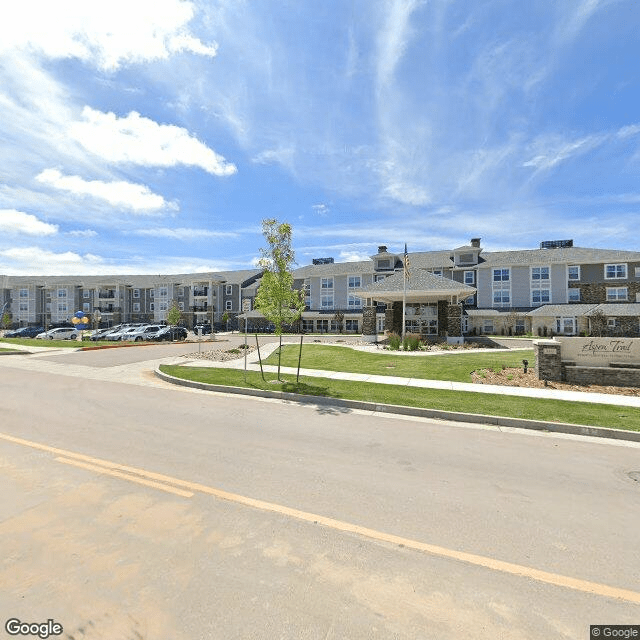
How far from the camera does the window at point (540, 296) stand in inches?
1774

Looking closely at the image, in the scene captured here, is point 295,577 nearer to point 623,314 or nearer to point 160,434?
point 160,434

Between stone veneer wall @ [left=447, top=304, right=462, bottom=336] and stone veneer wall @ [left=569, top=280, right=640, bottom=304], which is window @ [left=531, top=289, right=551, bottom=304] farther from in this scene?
stone veneer wall @ [left=447, top=304, right=462, bottom=336]

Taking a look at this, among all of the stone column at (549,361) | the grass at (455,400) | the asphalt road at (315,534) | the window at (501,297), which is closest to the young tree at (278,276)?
the grass at (455,400)

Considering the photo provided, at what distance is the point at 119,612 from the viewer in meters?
2.94

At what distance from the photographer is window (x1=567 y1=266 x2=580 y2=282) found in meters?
44.2

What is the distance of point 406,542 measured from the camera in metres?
3.95

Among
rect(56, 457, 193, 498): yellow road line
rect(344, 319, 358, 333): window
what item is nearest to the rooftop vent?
rect(344, 319, 358, 333): window

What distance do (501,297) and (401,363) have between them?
115 ft

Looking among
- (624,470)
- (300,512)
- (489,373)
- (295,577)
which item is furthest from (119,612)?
(489,373)

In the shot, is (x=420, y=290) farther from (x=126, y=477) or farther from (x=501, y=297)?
(x=126, y=477)

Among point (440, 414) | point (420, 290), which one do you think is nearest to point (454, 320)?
point (420, 290)

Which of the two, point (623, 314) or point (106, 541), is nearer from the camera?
point (106, 541)

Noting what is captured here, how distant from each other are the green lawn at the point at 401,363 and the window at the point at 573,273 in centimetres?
3165

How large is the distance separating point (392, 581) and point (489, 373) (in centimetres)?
1346
